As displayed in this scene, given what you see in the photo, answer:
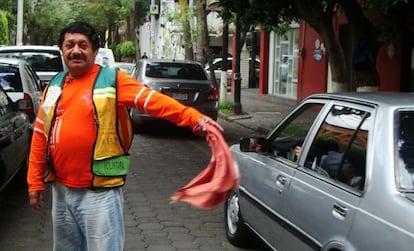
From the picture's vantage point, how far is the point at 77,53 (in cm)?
336

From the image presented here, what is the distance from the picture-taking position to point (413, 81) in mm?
13547

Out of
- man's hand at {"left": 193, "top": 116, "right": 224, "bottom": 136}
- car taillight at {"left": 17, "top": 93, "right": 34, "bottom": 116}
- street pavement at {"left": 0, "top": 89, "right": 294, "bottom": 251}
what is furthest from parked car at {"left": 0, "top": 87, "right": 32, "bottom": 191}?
man's hand at {"left": 193, "top": 116, "right": 224, "bottom": 136}

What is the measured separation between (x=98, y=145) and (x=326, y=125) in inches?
66.2

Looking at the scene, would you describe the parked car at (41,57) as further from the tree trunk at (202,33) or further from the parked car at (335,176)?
the parked car at (335,176)

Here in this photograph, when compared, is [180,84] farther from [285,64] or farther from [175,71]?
[285,64]

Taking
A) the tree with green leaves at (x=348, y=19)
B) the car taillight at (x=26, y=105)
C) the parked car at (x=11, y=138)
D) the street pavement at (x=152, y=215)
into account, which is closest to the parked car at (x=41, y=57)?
the street pavement at (x=152, y=215)

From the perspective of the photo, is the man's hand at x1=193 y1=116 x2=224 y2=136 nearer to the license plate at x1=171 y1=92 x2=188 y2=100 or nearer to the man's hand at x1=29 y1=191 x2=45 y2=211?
the man's hand at x1=29 y1=191 x2=45 y2=211

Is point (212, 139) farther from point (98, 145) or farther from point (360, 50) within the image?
point (360, 50)

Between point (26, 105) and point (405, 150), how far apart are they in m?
5.69

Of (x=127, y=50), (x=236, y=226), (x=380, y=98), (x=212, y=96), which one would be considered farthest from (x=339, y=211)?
(x=127, y=50)

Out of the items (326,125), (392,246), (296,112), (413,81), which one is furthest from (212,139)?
(413,81)

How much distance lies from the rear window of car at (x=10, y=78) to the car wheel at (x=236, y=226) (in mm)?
4259

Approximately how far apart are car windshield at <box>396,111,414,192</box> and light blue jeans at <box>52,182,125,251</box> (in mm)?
1511

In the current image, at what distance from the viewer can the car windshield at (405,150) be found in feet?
10.9
